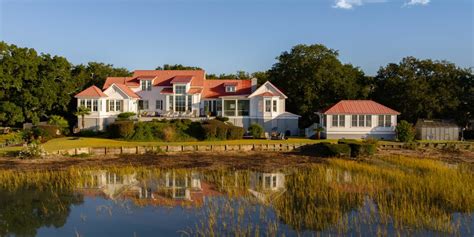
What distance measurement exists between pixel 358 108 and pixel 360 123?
1.56m

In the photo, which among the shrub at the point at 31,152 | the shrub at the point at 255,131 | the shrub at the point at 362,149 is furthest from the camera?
the shrub at the point at 255,131

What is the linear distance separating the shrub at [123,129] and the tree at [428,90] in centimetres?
2812

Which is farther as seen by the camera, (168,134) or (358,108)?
(358,108)

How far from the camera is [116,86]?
45.8 metres

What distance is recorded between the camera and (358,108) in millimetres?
41844

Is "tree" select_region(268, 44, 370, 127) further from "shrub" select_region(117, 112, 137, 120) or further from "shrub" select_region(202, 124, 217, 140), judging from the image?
"shrub" select_region(117, 112, 137, 120)

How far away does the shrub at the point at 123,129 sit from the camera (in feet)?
129

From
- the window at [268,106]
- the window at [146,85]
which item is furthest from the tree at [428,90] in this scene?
the window at [146,85]

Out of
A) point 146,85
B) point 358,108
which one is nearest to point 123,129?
point 146,85

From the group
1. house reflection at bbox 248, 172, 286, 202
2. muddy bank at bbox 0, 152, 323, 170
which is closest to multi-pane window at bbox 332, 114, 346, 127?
muddy bank at bbox 0, 152, 323, 170

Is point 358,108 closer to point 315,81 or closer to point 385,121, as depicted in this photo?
point 385,121

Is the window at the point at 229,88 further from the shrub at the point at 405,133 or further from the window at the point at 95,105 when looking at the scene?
the shrub at the point at 405,133

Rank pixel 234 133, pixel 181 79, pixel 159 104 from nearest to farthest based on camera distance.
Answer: pixel 234 133 → pixel 181 79 → pixel 159 104

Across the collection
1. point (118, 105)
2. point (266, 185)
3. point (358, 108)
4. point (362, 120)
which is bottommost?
point (266, 185)
